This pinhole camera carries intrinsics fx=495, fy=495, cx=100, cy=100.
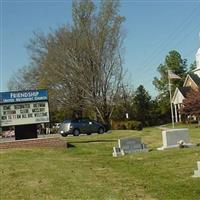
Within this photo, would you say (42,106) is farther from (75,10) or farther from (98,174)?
(75,10)

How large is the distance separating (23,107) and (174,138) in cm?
1079

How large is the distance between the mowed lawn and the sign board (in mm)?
8600

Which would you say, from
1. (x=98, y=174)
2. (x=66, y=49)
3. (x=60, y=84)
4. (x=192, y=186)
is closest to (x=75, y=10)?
(x=66, y=49)

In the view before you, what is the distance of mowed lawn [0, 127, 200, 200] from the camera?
10.3m

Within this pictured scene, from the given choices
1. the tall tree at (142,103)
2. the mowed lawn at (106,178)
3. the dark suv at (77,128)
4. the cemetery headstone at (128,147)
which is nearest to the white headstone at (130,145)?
the cemetery headstone at (128,147)

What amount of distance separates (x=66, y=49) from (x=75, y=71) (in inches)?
105

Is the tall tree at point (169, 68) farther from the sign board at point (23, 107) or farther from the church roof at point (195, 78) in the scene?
the sign board at point (23, 107)

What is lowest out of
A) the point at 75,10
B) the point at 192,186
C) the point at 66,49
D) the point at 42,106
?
the point at 192,186

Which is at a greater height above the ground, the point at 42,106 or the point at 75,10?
the point at 75,10

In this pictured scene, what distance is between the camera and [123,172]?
14.1 meters

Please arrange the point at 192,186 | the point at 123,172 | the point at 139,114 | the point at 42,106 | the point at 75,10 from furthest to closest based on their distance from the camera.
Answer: the point at 139,114, the point at 75,10, the point at 42,106, the point at 123,172, the point at 192,186

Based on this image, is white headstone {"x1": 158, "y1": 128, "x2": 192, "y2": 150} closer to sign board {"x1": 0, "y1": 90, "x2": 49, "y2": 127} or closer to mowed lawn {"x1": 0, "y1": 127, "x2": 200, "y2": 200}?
mowed lawn {"x1": 0, "y1": 127, "x2": 200, "y2": 200}

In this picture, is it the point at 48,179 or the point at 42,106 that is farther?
the point at 42,106

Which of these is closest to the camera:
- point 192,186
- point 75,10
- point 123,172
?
point 192,186
